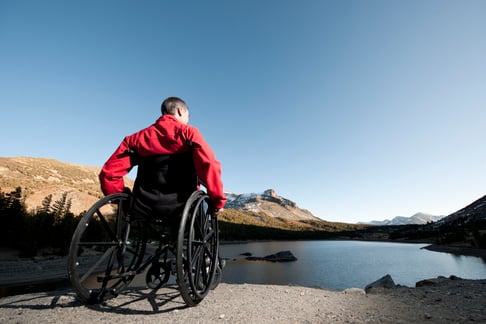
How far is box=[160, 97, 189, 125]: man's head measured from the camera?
4.00 metres

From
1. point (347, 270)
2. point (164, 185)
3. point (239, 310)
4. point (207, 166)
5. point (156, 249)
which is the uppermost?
point (207, 166)

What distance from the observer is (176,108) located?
13.2ft

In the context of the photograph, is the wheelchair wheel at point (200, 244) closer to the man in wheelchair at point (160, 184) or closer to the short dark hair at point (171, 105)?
the man in wheelchair at point (160, 184)

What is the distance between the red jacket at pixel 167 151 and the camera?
339cm

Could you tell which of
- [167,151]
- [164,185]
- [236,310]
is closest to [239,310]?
[236,310]

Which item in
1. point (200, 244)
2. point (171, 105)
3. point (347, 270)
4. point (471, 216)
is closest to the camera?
point (200, 244)

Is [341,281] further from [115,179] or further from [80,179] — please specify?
[80,179]

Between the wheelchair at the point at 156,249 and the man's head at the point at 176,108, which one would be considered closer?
the wheelchair at the point at 156,249

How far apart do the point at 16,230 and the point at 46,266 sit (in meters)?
10.3

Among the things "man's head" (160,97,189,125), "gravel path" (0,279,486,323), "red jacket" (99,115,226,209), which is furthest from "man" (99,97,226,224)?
"gravel path" (0,279,486,323)

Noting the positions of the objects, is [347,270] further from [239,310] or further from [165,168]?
[165,168]

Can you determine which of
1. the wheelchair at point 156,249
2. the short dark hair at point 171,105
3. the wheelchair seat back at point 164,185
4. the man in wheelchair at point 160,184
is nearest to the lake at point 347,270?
the wheelchair at point 156,249

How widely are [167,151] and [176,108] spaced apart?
89cm

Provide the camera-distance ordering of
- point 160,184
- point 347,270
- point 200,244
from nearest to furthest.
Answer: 1. point 160,184
2. point 200,244
3. point 347,270
